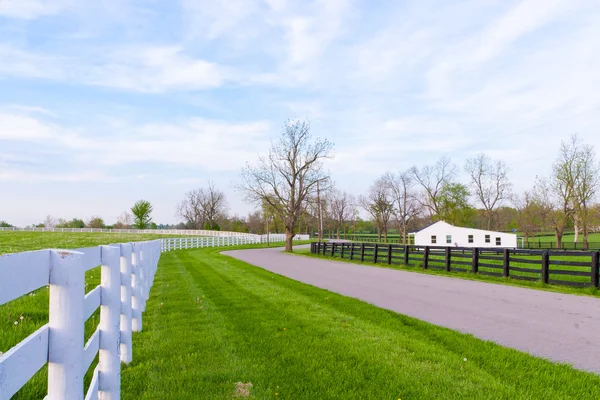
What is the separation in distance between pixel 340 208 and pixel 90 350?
9384 centimetres

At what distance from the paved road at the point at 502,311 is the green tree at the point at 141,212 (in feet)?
265

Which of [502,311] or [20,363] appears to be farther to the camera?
[502,311]

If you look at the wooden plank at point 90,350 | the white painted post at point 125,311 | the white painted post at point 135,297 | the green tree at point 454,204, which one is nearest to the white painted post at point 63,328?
the wooden plank at point 90,350

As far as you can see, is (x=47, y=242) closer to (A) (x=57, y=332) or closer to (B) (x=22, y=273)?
(A) (x=57, y=332)

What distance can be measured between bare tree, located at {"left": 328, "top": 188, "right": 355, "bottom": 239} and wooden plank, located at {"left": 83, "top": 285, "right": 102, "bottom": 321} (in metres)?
87.1

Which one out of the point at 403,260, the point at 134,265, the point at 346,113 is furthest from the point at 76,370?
the point at 346,113

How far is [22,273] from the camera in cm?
156

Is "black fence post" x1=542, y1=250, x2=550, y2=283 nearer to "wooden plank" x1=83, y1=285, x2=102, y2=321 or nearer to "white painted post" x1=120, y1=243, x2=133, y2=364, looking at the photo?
"white painted post" x1=120, y1=243, x2=133, y2=364

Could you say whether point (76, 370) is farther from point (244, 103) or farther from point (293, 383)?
point (244, 103)

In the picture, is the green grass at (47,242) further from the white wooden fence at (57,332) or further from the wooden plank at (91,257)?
the white wooden fence at (57,332)

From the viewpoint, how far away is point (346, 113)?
27.5 meters

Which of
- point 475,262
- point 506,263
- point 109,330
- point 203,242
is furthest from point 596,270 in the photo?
point 203,242

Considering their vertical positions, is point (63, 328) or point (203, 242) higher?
point (63, 328)

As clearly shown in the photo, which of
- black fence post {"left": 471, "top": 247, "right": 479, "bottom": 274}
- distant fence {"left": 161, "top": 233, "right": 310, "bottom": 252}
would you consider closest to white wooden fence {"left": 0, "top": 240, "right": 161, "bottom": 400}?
black fence post {"left": 471, "top": 247, "right": 479, "bottom": 274}
